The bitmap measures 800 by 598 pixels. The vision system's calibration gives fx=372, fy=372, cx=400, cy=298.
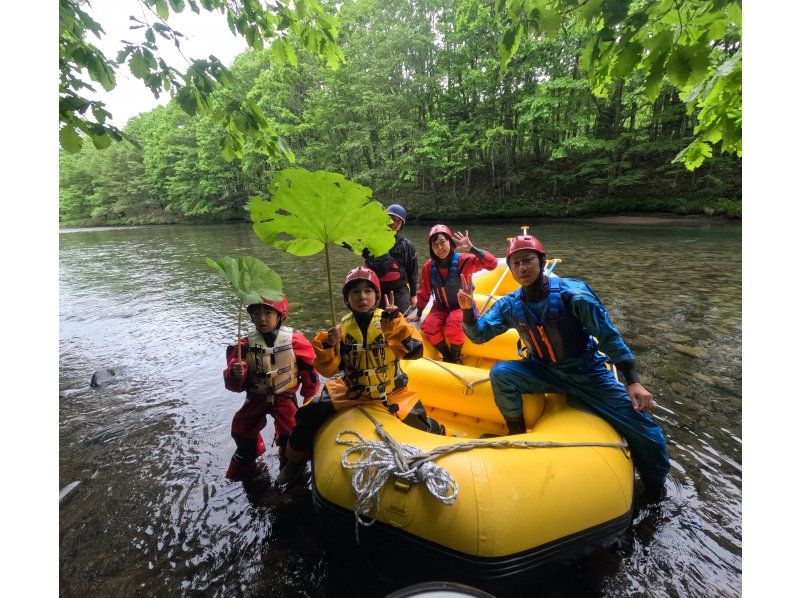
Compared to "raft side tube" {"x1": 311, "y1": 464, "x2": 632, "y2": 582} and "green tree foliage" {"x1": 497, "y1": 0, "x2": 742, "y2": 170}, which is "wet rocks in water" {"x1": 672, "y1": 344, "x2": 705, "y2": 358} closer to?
"raft side tube" {"x1": 311, "y1": 464, "x2": 632, "y2": 582}

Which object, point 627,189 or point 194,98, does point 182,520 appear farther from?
point 627,189

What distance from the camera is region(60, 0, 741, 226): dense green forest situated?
1908 cm

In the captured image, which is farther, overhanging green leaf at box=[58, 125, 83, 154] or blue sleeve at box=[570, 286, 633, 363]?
blue sleeve at box=[570, 286, 633, 363]

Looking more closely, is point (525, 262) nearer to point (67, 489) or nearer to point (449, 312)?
point (449, 312)

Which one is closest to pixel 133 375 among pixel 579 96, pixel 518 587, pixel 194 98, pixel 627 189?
pixel 194 98

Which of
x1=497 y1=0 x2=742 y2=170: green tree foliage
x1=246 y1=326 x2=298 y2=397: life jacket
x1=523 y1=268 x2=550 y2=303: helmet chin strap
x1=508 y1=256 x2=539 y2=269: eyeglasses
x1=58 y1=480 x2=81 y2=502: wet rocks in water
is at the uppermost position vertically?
x1=497 y1=0 x2=742 y2=170: green tree foliage

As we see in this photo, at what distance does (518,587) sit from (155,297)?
10.9 meters

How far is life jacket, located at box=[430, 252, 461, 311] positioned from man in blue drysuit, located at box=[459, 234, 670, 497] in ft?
4.39

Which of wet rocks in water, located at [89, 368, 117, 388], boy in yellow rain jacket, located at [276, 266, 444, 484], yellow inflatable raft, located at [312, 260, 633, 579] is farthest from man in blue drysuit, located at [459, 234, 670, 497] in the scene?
wet rocks in water, located at [89, 368, 117, 388]

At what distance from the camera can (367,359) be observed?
9.27ft

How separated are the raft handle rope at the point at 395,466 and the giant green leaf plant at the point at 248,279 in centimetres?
105

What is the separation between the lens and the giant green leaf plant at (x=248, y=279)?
2195mm

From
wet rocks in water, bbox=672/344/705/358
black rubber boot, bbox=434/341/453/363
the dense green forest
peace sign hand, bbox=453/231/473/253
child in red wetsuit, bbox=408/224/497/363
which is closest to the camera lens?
peace sign hand, bbox=453/231/473/253

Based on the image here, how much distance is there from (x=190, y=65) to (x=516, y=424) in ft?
12.4
